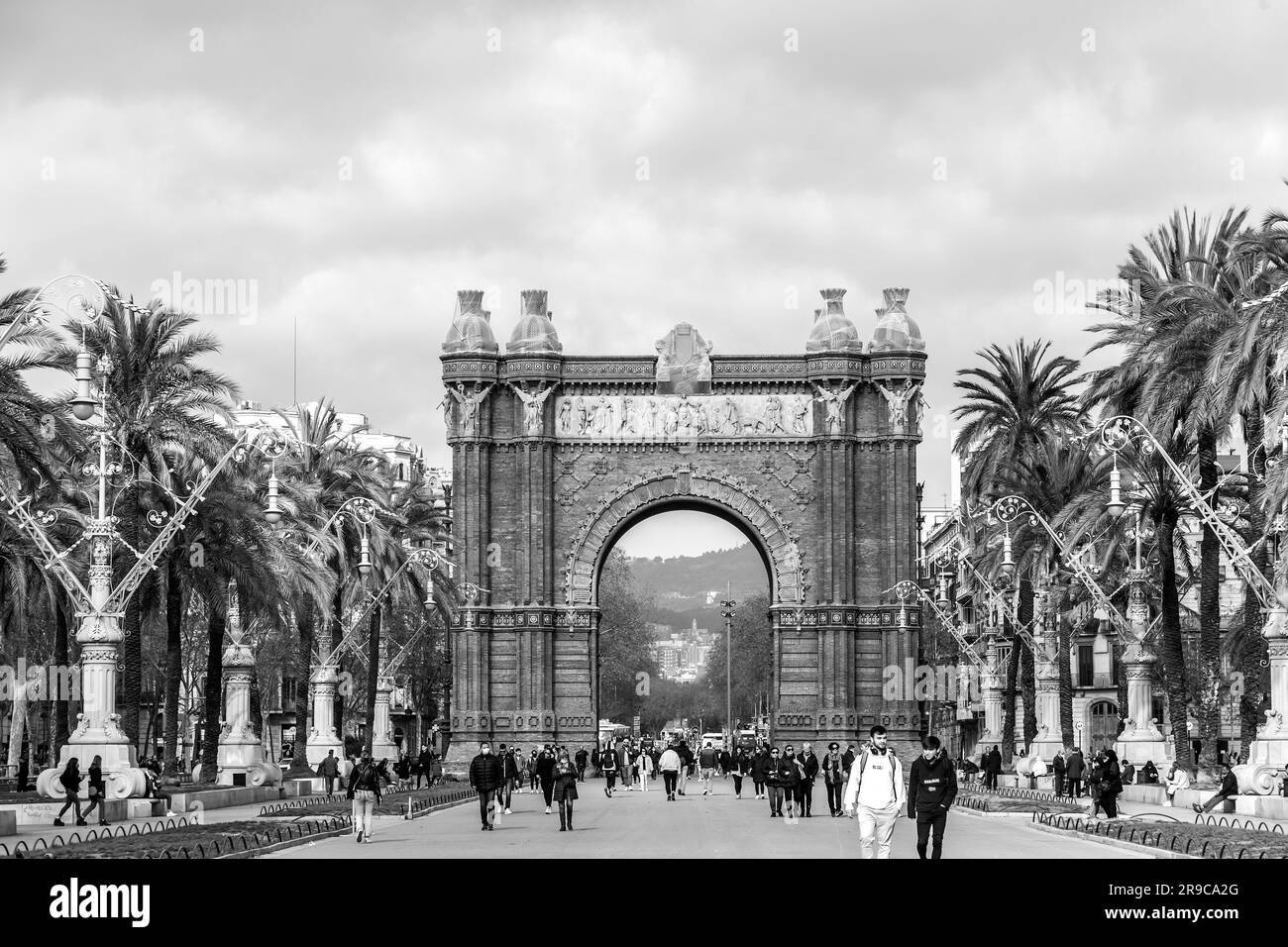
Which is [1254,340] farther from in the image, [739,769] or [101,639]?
[739,769]

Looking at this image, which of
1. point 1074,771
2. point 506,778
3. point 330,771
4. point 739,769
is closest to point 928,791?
point 506,778

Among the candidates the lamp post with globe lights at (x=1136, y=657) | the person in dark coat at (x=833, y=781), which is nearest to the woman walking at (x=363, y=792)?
the person in dark coat at (x=833, y=781)

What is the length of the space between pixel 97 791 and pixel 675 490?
113ft

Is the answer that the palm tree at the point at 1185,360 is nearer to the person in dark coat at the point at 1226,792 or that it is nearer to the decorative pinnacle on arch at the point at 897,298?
the person in dark coat at the point at 1226,792

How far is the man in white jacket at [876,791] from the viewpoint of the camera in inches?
823

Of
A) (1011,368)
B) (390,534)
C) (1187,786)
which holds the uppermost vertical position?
(1011,368)

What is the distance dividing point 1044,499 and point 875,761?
35102 millimetres

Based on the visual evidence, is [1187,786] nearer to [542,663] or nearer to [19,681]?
[542,663]

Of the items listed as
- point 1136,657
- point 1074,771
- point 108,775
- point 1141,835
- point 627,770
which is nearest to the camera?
point 1141,835

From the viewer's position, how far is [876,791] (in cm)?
2091
